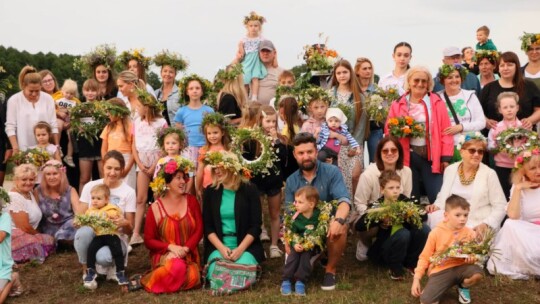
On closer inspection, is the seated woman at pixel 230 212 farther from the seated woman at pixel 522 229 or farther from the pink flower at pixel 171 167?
the seated woman at pixel 522 229

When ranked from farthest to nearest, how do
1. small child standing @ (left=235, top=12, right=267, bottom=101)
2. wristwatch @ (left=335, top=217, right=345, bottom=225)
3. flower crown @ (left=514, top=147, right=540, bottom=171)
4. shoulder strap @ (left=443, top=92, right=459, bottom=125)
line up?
small child standing @ (left=235, top=12, right=267, bottom=101) < shoulder strap @ (left=443, top=92, right=459, bottom=125) < flower crown @ (left=514, top=147, right=540, bottom=171) < wristwatch @ (left=335, top=217, right=345, bottom=225)

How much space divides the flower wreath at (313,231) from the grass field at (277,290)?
0.60 metres

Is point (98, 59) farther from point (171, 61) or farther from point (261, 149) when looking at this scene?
point (261, 149)

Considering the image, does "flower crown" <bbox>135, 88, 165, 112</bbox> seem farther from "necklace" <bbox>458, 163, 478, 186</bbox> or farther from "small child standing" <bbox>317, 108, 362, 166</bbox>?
"necklace" <bbox>458, 163, 478, 186</bbox>

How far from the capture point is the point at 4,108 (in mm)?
10359

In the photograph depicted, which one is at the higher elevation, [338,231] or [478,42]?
[478,42]

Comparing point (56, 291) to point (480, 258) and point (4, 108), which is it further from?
point (480, 258)

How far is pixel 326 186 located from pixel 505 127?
2.99m

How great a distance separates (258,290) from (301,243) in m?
0.83

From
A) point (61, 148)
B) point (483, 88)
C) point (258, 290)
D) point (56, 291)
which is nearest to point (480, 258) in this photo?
point (258, 290)

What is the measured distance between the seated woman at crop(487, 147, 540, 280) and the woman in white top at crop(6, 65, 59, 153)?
23.1 feet

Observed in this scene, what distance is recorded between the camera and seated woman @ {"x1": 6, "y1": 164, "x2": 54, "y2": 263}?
29.2ft

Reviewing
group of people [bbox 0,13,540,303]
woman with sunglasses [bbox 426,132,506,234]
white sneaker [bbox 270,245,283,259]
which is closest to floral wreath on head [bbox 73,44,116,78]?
group of people [bbox 0,13,540,303]

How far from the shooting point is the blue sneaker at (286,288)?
7.43 meters
